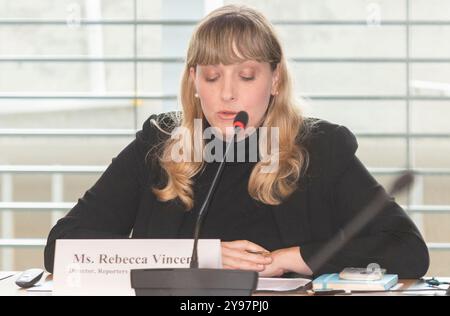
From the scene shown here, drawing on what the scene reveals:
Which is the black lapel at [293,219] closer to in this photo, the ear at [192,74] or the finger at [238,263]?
the finger at [238,263]

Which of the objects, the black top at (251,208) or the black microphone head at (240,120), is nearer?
the black microphone head at (240,120)

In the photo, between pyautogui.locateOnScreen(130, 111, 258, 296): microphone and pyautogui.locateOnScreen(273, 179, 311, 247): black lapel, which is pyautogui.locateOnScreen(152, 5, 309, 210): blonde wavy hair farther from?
pyautogui.locateOnScreen(130, 111, 258, 296): microphone

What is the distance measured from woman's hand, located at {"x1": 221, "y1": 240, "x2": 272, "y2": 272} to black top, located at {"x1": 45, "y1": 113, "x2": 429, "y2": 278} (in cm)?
20

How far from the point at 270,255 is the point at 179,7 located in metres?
2.32

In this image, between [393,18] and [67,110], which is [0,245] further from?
[393,18]

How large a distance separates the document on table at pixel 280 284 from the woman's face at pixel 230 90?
549 millimetres

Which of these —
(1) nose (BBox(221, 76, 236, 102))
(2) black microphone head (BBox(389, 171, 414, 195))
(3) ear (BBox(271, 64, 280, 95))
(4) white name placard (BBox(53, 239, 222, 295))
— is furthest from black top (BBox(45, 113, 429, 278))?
(2) black microphone head (BBox(389, 171, 414, 195))

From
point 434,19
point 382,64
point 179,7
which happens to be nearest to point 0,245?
point 179,7

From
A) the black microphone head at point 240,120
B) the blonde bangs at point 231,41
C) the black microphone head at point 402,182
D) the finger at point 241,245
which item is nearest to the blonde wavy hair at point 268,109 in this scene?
the blonde bangs at point 231,41

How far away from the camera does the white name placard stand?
197 centimetres

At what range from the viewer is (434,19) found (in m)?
4.47

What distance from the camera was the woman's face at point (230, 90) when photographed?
2572mm

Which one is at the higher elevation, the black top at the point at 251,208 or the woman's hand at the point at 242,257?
the black top at the point at 251,208
